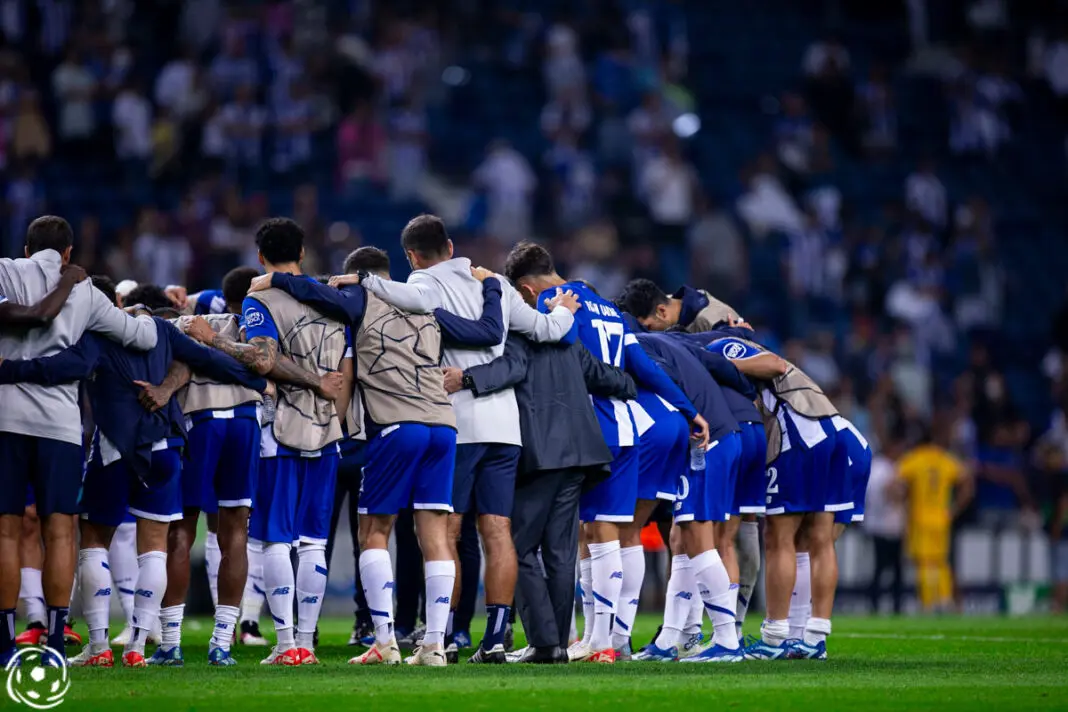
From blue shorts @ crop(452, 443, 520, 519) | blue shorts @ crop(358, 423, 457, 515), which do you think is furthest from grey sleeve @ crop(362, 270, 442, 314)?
blue shorts @ crop(452, 443, 520, 519)

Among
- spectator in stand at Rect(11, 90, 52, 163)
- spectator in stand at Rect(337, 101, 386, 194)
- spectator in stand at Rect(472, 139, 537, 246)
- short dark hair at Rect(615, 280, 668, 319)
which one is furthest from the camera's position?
spectator in stand at Rect(472, 139, 537, 246)

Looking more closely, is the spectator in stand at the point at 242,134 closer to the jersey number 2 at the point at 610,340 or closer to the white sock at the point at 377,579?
the jersey number 2 at the point at 610,340

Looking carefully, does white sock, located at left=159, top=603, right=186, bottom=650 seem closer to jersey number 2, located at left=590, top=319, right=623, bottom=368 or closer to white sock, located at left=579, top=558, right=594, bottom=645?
white sock, located at left=579, top=558, right=594, bottom=645

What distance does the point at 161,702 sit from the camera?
25.4 feet

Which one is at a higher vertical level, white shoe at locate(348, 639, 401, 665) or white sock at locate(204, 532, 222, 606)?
white sock at locate(204, 532, 222, 606)

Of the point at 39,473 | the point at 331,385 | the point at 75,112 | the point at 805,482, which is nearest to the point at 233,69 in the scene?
the point at 75,112

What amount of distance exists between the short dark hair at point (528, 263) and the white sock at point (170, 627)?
3.14 m

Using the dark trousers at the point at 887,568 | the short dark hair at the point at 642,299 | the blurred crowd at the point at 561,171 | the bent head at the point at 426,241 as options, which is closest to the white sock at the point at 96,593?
the bent head at the point at 426,241

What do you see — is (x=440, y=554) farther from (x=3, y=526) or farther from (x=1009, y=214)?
(x=1009, y=214)

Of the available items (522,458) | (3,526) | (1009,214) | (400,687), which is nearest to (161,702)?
(400,687)

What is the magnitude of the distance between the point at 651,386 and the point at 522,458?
1281 mm

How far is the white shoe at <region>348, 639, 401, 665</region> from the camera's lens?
10008 mm

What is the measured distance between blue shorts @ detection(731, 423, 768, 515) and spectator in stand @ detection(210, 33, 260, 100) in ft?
41.6

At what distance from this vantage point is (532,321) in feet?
34.3
